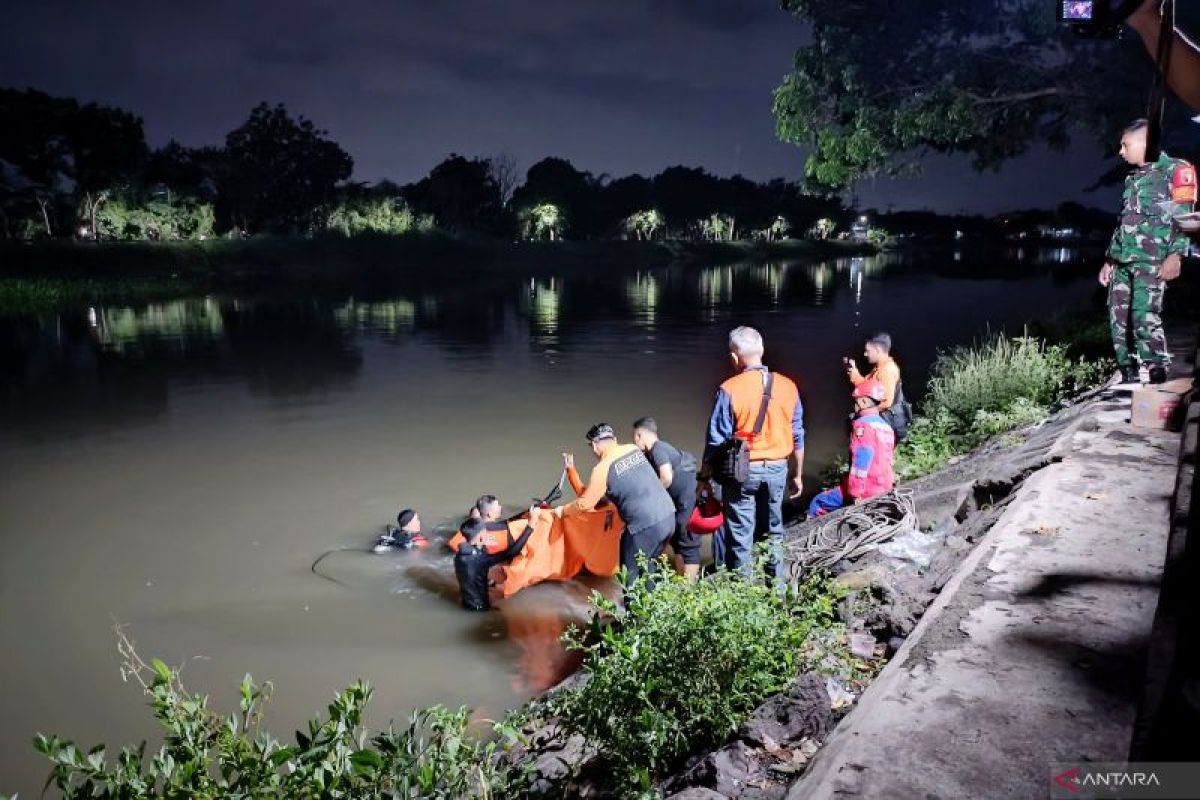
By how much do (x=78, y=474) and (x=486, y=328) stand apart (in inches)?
693

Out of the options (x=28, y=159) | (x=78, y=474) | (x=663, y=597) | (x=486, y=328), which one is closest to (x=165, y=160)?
(x=28, y=159)

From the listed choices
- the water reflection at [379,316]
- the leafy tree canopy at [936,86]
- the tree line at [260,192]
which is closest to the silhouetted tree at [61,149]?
the tree line at [260,192]

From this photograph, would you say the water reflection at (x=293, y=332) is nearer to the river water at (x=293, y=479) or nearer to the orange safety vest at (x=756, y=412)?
the river water at (x=293, y=479)

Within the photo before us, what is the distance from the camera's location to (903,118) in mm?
13734

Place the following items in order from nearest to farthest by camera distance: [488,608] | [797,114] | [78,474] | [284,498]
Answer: [488,608] < [284,498] < [78,474] < [797,114]

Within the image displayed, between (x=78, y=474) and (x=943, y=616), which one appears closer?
(x=943, y=616)

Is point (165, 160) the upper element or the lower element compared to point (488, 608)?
upper

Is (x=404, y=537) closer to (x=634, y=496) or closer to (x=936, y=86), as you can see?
(x=634, y=496)

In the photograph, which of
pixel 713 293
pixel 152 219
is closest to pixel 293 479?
pixel 713 293

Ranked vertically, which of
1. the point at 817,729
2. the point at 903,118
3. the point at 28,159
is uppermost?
the point at 28,159

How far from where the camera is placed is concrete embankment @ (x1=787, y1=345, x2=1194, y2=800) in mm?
2506

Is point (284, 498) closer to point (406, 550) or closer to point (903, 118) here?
point (406, 550)

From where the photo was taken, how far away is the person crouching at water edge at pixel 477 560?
22.7 feet

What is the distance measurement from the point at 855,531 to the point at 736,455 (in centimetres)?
161
